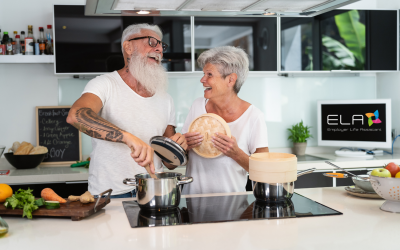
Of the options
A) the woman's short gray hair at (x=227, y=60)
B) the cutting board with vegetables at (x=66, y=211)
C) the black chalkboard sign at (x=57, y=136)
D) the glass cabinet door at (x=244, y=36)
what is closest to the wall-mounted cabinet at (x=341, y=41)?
the glass cabinet door at (x=244, y=36)

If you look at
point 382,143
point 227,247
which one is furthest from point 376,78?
point 227,247

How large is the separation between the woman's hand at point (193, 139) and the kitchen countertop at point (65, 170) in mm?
1117

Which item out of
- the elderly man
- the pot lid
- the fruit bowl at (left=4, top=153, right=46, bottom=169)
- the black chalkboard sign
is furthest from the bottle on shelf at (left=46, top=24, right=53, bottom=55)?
the pot lid

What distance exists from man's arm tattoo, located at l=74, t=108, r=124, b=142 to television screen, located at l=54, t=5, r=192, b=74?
60.1 inches

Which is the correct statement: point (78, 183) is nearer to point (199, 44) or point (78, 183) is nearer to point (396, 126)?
point (199, 44)

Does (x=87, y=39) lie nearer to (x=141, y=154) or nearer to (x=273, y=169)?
(x=141, y=154)

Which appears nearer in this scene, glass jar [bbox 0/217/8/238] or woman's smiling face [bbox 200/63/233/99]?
glass jar [bbox 0/217/8/238]

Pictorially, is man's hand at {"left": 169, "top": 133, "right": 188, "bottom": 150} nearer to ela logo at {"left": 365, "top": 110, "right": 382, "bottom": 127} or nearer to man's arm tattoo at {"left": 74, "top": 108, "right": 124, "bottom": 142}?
man's arm tattoo at {"left": 74, "top": 108, "right": 124, "bottom": 142}

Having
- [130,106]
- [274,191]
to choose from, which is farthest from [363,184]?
[130,106]

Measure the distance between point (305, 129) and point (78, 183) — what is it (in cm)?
210

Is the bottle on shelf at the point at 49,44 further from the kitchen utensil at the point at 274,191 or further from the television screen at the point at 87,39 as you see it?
the kitchen utensil at the point at 274,191

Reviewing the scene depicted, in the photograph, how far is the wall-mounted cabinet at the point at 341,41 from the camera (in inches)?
126

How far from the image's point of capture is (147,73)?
71.9 inches

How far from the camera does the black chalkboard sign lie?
308cm
